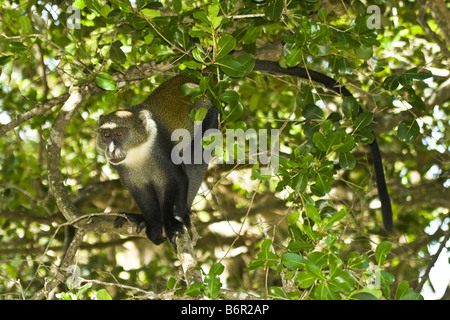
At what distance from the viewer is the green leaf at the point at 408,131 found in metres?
3.46

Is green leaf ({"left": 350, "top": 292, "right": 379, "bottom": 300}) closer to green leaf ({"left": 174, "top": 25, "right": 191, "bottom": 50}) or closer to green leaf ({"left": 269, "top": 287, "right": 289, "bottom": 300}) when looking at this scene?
green leaf ({"left": 269, "top": 287, "right": 289, "bottom": 300})

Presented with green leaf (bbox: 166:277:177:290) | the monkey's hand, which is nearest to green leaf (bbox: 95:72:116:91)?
the monkey's hand

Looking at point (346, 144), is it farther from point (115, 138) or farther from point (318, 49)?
point (115, 138)

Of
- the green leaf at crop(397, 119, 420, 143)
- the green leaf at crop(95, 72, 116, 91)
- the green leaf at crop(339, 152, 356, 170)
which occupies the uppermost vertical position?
the green leaf at crop(95, 72, 116, 91)

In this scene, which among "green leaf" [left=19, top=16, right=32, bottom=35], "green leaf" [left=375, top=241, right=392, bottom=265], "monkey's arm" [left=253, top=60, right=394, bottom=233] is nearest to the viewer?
"green leaf" [left=375, top=241, right=392, bottom=265]

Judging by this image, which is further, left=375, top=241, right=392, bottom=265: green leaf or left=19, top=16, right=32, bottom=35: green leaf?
Result: left=19, top=16, right=32, bottom=35: green leaf

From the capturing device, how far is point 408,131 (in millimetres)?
3473

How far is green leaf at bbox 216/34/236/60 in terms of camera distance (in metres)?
2.78

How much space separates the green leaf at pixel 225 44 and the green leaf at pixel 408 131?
4.51ft

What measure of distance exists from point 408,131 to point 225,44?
1450 millimetres

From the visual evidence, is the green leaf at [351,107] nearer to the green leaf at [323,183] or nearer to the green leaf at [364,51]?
the green leaf at [364,51]

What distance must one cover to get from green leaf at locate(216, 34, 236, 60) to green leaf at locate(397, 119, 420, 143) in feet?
4.51

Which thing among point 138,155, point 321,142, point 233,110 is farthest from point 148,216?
point 321,142
